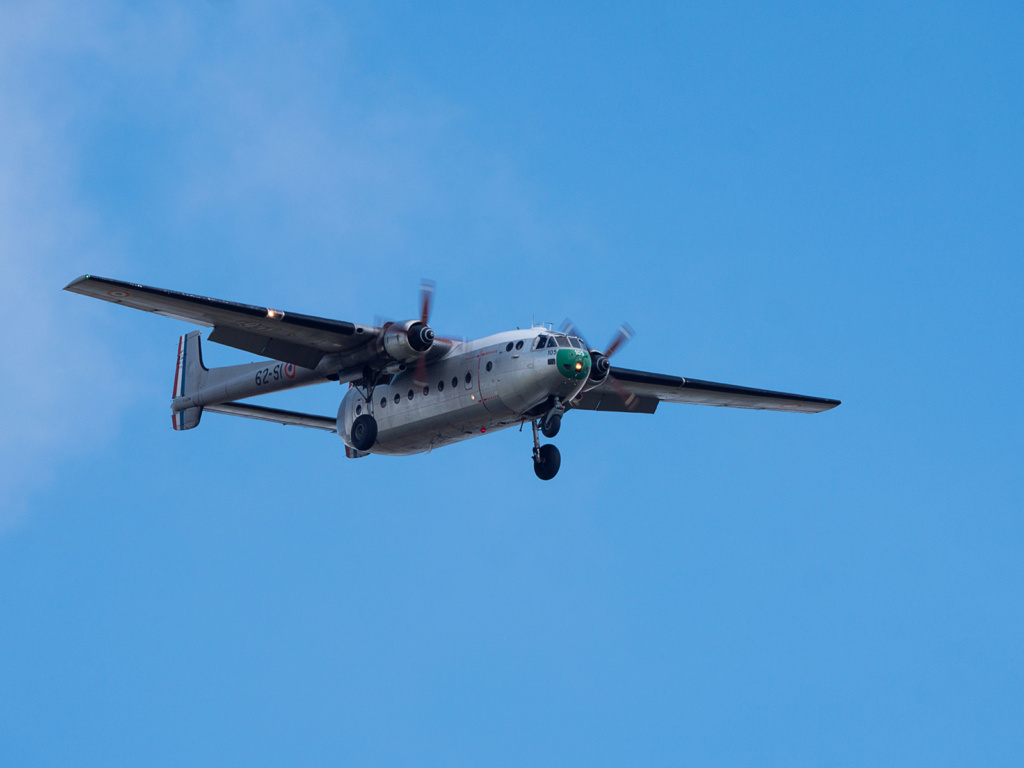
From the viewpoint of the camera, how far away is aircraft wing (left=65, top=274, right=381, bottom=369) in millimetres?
27125

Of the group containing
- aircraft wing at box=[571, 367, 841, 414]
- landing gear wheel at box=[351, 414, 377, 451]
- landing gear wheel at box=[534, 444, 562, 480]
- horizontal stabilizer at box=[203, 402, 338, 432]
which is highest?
aircraft wing at box=[571, 367, 841, 414]

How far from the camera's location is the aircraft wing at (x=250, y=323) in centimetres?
2712

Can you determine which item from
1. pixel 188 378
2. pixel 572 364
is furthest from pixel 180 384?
pixel 572 364

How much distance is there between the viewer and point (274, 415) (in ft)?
115

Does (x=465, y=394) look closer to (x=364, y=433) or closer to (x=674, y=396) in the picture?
(x=364, y=433)

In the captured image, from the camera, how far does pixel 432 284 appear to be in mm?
30453

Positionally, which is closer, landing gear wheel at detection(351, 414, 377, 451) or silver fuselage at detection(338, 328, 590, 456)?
silver fuselage at detection(338, 328, 590, 456)

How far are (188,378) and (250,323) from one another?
7.93 meters

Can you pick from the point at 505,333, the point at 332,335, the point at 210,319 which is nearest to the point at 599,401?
the point at 505,333

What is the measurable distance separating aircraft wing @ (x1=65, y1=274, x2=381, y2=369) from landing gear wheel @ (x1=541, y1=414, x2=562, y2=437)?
195 inches

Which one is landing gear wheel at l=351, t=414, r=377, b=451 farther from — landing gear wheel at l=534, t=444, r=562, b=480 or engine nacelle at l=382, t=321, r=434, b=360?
landing gear wheel at l=534, t=444, r=562, b=480

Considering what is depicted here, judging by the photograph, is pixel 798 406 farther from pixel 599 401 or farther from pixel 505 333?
pixel 505 333

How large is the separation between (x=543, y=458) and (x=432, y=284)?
17.7ft

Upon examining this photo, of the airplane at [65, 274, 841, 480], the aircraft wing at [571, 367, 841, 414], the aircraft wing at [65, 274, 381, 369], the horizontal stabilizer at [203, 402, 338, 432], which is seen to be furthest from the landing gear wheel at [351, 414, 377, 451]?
the aircraft wing at [571, 367, 841, 414]
